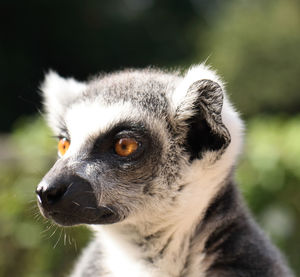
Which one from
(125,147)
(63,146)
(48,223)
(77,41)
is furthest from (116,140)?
(77,41)

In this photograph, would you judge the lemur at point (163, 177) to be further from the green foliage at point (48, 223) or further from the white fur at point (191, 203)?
the green foliage at point (48, 223)

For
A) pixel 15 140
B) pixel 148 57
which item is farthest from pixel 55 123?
pixel 148 57

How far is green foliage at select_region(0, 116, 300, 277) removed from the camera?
5766 millimetres

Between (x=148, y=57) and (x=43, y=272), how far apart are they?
22010 millimetres

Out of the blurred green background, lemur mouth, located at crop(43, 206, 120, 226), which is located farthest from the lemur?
the blurred green background

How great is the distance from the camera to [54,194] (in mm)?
3049

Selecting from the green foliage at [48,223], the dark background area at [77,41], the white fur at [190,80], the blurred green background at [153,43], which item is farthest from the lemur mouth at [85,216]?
the dark background area at [77,41]

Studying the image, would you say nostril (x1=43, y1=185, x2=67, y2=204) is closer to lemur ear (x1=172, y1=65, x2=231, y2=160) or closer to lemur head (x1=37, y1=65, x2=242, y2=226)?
lemur head (x1=37, y1=65, x2=242, y2=226)

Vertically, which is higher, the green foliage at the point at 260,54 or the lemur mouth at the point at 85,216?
the green foliage at the point at 260,54

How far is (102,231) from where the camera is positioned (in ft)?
12.2

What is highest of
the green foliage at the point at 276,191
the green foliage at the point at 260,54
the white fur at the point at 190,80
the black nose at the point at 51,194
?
the green foliage at the point at 260,54

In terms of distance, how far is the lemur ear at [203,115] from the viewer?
3.34 metres

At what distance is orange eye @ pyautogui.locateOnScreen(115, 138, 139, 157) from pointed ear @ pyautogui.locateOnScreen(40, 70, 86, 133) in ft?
2.37

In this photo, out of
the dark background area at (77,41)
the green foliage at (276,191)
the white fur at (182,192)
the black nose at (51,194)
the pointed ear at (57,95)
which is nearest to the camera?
the black nose at (51,194)
